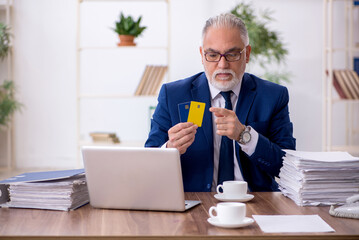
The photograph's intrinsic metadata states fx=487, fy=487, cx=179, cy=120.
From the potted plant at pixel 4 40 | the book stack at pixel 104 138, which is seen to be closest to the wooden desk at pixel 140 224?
the book stack at pixel 104 138

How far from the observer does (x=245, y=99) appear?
2.23m

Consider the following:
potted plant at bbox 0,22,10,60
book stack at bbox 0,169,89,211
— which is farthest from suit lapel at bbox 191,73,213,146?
potted plant at bbox 0,22,10,60

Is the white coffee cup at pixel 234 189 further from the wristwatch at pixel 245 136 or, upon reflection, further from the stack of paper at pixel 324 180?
the wristwatch at pixel 245 136

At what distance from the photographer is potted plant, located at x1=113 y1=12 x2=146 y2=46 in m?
4.83

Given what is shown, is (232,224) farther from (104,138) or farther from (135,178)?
(104,138)

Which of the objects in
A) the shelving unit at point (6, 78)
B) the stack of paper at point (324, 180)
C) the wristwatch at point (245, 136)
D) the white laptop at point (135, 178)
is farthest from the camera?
the shelving unit at point (6, 78)

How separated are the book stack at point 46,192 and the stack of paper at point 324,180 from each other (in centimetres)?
72

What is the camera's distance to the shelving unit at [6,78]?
17.9 ft

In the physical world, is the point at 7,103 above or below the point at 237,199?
above

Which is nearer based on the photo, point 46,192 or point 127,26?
point 46,192

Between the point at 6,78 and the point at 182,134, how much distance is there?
4.31 m

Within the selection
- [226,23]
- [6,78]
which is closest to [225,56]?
[226,23]

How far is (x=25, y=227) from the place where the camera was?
132cm

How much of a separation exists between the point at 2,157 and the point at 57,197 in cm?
443
